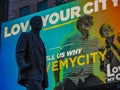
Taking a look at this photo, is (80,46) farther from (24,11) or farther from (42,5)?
(24,11)

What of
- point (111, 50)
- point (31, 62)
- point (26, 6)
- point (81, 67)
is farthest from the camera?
point (26, 6)

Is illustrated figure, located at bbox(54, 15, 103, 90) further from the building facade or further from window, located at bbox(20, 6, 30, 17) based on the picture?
window, located at bbox(20, 6, 30, 17)

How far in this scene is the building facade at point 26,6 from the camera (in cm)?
5396

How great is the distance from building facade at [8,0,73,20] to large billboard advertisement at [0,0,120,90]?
1.31m

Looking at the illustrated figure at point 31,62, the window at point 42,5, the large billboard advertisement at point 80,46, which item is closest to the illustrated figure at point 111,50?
the large billboard advertisement at point 80,46

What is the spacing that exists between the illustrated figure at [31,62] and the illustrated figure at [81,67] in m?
36.0

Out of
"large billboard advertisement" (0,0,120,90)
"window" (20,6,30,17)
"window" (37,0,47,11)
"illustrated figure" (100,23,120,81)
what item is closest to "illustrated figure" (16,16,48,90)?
"large billboard advertisement" (0,0,120,90)

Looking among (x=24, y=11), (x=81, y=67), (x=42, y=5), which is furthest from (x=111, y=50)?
(x=24, y=11)

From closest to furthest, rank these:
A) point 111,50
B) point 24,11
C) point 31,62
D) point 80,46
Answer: point 31,62 → point 111,50 → point 80,46 → point 24,11

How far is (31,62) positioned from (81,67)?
1494 inches

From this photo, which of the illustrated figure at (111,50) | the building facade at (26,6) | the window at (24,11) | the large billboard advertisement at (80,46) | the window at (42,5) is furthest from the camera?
the window at (24,11)

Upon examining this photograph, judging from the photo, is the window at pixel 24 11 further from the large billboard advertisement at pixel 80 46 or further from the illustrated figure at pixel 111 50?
the illustrated figure at pixel 111 50

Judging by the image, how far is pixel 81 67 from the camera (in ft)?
155

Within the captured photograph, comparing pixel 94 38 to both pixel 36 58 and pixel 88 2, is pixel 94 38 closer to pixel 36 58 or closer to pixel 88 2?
pixel 88 2
